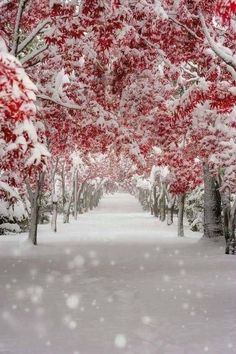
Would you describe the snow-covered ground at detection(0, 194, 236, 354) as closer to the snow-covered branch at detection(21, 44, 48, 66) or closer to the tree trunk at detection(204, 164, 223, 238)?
the tree trunk at detection(204, 164, 223, 238)

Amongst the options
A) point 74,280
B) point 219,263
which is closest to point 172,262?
point 219,263

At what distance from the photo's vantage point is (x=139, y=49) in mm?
11742

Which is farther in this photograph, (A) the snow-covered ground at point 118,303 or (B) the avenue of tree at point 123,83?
(B) the avenue of tree at point 123,83

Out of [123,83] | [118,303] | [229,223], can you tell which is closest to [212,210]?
[229,223]

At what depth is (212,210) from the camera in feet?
64.6

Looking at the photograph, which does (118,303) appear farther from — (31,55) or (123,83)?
(123,83)

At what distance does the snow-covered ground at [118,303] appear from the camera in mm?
6391

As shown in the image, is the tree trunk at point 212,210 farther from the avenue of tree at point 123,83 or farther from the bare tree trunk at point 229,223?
the bare tree trunk at point 229,223

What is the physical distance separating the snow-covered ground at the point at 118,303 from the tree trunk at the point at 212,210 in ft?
10.4

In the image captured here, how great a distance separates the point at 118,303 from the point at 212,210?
1157 cm

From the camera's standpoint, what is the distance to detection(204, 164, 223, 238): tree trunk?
19609mm

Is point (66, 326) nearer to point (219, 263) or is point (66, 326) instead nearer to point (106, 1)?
point (106, 1)

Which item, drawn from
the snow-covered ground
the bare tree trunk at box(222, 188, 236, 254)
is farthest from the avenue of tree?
the snow-covered ground

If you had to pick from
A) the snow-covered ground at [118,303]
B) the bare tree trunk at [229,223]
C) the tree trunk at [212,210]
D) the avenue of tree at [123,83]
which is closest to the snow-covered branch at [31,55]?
the avenue of tree at [123,83]
